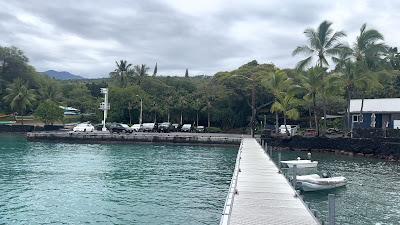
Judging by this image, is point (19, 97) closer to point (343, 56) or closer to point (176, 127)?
point (176, 127)

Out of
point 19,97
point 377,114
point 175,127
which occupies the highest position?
point 19,97

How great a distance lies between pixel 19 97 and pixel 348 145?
205 feet

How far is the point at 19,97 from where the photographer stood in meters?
82.9

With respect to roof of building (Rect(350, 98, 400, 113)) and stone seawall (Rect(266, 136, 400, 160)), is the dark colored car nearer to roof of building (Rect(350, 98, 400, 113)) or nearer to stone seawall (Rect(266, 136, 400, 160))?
stone seawall (Rect(266, 136, 400, 160))

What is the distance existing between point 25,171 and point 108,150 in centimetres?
1742

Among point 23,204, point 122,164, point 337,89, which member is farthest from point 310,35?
point 23,204

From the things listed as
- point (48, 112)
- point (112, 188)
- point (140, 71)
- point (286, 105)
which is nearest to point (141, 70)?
point (140, 71)

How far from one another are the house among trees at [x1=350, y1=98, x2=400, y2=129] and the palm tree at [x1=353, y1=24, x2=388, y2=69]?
5079 millimetres

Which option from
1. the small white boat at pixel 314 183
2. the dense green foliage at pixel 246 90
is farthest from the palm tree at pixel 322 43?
the small white boat at pixel 314 183

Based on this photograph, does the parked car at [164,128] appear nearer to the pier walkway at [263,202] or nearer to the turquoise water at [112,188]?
the turquoise water at [112,188]

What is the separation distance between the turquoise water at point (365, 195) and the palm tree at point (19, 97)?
209 feet

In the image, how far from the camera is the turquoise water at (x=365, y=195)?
18562 millimetres

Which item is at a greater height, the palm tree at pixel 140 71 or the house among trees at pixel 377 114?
the palm tree at pixel 140 71

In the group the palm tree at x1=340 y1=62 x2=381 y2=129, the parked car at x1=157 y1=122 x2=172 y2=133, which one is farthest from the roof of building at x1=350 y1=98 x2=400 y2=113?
the parked car at x1=157 y1=122 x2=172 y2=133
